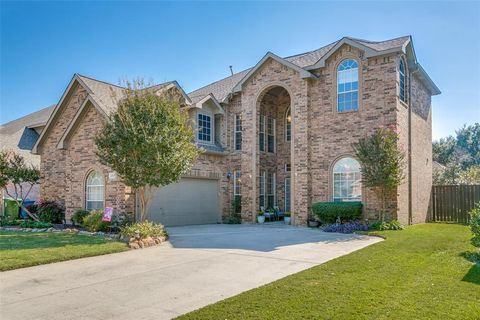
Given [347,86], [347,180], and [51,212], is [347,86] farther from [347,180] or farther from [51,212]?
[51,212]

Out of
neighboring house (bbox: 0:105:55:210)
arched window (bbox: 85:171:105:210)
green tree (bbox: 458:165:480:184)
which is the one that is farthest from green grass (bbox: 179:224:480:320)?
green tree (bbox: 458:165:480:184)

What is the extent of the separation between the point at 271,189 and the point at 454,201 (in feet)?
33.0

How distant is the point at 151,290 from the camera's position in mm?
6402

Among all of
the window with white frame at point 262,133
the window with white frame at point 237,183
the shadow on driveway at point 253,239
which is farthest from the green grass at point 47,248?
the window with white frame at point 262,133

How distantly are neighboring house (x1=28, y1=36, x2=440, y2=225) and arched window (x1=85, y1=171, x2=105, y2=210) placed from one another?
0.04m

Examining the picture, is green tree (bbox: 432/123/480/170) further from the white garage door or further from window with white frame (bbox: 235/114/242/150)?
the white garage door

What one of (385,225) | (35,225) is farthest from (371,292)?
(35,225)

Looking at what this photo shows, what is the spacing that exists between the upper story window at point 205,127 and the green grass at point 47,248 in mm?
8598

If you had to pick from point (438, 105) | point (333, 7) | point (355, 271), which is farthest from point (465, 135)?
point (355, 271)

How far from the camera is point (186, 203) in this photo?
17938 millimetres

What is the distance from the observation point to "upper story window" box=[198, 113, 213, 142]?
19647 millimetres

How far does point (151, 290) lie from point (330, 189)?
40.0 ft

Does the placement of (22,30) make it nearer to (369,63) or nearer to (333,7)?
(333,7)

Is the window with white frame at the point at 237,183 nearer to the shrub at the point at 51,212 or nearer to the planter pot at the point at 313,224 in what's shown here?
the planter pot at the point at 313,224
